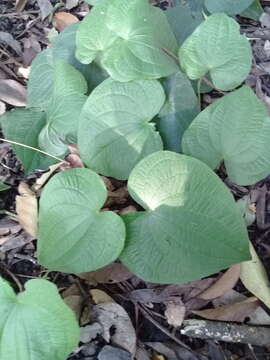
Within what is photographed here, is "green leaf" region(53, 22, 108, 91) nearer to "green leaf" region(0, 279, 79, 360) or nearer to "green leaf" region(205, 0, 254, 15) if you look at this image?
"green leaf" region(205, 0, 254, 15)

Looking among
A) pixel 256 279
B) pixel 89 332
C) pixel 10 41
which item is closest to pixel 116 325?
pixel 89 332

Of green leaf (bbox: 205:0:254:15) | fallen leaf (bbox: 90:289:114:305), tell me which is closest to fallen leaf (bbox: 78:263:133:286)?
fallen leaf (bbox: 90:289:114:305)

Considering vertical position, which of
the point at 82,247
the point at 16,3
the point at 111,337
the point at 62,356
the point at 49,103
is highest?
the point at 16,3

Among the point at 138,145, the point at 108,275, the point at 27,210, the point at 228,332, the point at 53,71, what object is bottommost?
the point at 228,332

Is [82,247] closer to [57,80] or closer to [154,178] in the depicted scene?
[154,178]

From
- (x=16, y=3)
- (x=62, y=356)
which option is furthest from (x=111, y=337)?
(x=16, y=3)

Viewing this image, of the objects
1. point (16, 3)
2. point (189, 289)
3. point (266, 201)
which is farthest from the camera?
point (16, 3)

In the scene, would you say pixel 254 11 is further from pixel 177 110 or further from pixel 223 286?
pixel 223 286

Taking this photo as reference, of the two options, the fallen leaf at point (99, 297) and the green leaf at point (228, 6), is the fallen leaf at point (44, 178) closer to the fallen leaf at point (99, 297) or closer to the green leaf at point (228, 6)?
the fallen leaf at point (99, 297)
